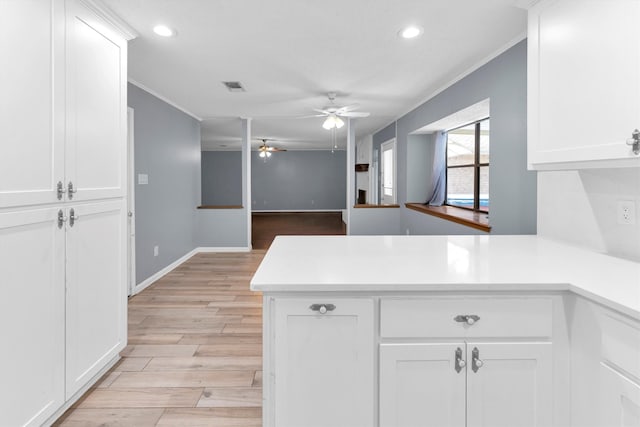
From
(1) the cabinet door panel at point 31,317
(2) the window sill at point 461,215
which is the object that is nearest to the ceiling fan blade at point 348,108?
(2) the window sill at point 461,215

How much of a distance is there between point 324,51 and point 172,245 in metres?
3.44

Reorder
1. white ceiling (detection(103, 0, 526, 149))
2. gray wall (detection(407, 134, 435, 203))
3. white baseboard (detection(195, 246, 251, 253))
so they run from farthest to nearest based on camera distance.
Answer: white baseboard (detection(195, 246, 251, 253))
gray wall (detection(407, 134, 435, 203))
white ceiling (detection(103, 0, 526, 149))

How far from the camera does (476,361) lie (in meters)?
1.33

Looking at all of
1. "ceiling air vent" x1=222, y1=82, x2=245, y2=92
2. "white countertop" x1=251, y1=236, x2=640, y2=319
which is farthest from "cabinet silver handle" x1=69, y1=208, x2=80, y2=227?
"ceiling air vent" x1=222, y1=82, x2=245, y2=92

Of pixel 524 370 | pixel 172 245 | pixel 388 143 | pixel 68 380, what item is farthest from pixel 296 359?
pixel 388 143

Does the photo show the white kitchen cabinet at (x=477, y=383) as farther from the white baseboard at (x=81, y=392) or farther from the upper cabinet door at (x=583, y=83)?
the white baseboard at (x=81, y=392)

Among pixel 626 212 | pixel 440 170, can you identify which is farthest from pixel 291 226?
pixel 626 212

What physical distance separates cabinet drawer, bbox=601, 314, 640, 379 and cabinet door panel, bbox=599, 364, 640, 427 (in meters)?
0.04

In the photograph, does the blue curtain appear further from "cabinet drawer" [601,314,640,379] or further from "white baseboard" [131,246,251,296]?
"cabinet drawer" [601,314,640,379]

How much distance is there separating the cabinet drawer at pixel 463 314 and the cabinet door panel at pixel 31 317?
4.87 ft

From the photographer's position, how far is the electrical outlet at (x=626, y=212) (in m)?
1.72

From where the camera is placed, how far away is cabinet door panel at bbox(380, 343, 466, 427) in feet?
4.40

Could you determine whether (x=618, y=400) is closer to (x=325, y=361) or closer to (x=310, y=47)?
(x=325, y=361)

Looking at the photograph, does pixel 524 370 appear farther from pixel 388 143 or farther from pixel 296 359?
pixel 388 143
